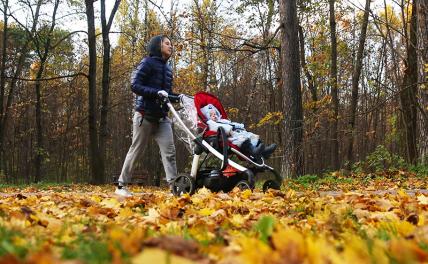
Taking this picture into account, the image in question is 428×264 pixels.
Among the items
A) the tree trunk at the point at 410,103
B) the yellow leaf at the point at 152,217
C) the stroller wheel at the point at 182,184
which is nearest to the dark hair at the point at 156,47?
Result: the stroller wheel at the point at 182,184

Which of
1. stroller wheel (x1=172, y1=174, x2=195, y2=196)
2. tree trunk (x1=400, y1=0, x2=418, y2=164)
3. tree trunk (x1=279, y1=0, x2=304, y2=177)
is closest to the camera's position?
stroller wheel (x1=172, y1=174, x2=195, y2=196)

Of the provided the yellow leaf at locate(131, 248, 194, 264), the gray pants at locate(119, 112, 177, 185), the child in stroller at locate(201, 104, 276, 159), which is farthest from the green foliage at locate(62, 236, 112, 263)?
the gray pants at locate(119, 112, 177, 185)

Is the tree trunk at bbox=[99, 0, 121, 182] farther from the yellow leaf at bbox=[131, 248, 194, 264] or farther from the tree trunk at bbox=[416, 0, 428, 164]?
the yellow leaf at bbox=[131, 248, 194, 264]

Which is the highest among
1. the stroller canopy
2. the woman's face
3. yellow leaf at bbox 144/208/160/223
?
the woman's face

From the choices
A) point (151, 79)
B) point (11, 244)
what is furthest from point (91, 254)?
point (151, 79)

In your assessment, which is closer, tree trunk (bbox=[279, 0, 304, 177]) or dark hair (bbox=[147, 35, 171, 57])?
dark hair (bbox=[147, 35, 171, 57])

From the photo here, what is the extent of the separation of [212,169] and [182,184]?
0.56 m

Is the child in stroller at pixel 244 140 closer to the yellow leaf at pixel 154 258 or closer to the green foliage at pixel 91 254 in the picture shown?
the green foliage at pixel 91 254

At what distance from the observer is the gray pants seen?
22.5ft

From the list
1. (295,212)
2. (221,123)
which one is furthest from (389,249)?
(221,123)

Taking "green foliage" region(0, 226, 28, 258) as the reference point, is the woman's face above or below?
above

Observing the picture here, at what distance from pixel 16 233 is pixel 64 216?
142cm

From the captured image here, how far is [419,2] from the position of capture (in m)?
12.3

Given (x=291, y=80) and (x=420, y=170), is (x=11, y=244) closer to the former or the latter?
(x=291, y=80)
